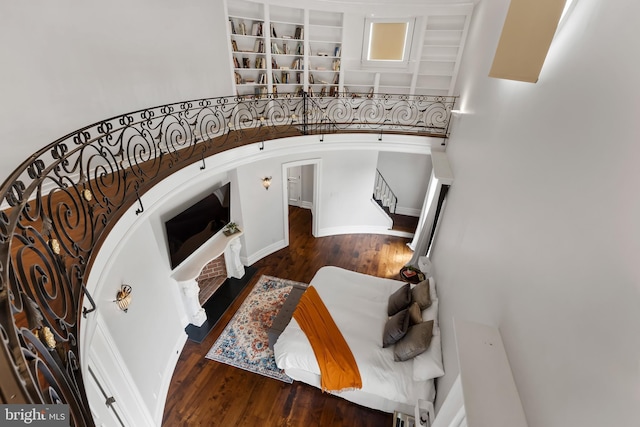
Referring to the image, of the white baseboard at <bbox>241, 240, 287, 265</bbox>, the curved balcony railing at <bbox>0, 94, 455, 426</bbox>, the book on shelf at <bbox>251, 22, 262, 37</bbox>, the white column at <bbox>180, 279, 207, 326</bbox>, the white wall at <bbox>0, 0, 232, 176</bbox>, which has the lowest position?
the white baseboard at <bbox>241, 240, 287, 265</bbox>

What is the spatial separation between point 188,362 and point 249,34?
5.93 m

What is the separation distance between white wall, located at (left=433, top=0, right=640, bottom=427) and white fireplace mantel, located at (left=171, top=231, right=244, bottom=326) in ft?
12.8

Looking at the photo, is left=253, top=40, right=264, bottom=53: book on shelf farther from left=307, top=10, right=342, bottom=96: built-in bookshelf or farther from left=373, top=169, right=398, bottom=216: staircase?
left=373, top=169, right=398, bottom=216: staircase

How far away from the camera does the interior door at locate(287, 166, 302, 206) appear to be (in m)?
8.16

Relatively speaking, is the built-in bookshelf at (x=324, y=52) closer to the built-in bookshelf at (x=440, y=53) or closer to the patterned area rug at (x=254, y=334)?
the built-in bookshelf at (x=440, y=53)

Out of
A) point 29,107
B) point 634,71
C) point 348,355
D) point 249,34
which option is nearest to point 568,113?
point 634,71

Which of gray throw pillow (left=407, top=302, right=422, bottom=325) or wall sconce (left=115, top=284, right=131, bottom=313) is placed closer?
wall sconce (left=115, top=284, right=131, bottom=313)

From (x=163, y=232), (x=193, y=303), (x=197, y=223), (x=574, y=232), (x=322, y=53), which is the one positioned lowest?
(x=193, y=303)

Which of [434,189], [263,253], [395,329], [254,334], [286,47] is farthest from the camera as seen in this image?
[263,253]

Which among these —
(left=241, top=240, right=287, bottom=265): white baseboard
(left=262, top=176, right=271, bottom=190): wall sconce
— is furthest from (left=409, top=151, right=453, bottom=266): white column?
(left=262, top=176, right=271, bottom=190): wall sconce

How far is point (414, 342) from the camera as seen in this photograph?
11.1 feet

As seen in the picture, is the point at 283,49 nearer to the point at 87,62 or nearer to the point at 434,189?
the point at 87,62

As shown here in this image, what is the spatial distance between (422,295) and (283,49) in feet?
17.9

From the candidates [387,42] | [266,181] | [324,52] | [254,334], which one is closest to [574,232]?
[254,334]
